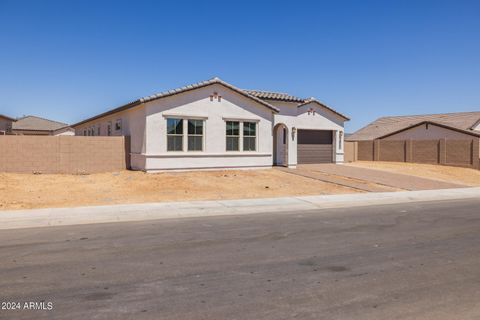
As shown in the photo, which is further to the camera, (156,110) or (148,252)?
(156,110)

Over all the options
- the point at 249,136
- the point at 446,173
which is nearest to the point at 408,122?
the point at 446,173

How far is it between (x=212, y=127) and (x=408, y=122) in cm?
3075

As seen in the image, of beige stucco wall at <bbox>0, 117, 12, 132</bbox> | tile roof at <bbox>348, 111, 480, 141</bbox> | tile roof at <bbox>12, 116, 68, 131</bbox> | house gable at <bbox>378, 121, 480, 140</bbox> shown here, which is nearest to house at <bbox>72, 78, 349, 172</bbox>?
beige stucco wall at <bbox>0, 117, 12, 132</bbox>

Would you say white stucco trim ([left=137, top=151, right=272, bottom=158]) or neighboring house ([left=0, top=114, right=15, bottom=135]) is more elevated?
neighboring house ([left=0, top=114, right=15, bottom=135])

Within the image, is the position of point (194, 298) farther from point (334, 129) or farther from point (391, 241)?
point (334, 129)

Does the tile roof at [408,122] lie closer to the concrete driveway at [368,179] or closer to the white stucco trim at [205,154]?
the concrete driveway at [368,179]

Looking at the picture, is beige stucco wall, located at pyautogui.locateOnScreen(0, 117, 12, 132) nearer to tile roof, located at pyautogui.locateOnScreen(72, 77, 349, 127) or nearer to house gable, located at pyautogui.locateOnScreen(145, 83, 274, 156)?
tile roof, located at pyautogui.locateOnScreen(72, 77, 349, 127)

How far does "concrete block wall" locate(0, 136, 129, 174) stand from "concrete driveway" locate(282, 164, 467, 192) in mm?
10302

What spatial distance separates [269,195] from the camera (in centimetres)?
1723

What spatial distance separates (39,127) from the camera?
57.4 metres

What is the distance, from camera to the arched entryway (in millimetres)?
27789

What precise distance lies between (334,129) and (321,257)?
23794 millimetres

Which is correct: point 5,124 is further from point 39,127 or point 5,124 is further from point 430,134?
point 430,134

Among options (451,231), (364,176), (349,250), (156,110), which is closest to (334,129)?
(364,176)
